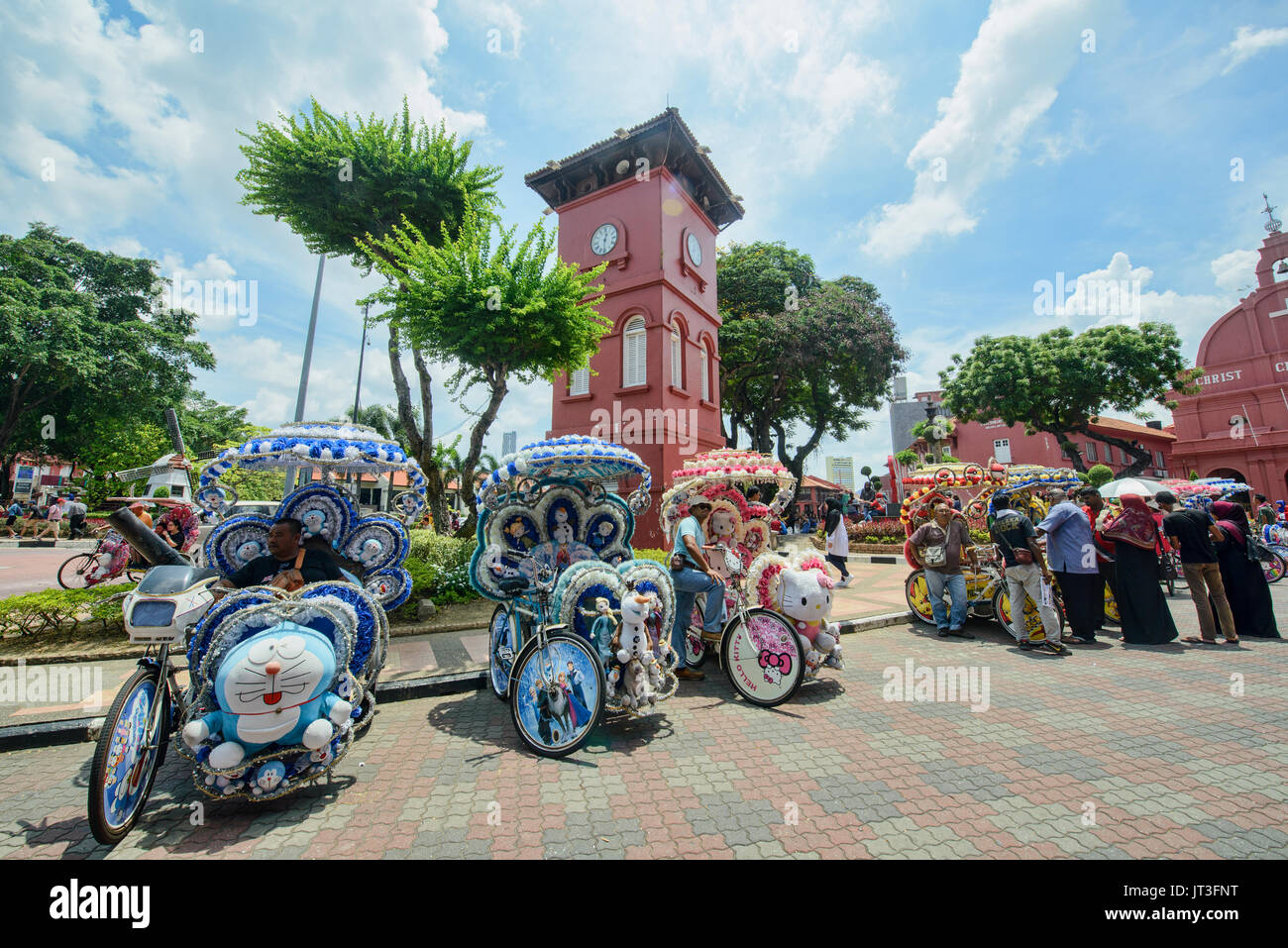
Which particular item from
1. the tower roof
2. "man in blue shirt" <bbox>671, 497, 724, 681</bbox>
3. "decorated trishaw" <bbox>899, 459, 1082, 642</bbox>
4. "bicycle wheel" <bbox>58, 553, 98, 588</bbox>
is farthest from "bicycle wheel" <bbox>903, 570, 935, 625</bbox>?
"bicycle wheel" <bbox>58, 553, 98, 588</bbox>

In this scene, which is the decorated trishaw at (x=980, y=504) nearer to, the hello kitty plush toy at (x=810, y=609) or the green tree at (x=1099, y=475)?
the hello kitty plush toy at (x=810, y=609)

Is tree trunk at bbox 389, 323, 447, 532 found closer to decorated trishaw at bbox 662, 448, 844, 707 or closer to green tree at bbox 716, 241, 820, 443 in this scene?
decorated trishaw at bbox 662, 448, 844, 707

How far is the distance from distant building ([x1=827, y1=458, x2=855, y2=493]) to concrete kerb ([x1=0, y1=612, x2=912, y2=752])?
40.5 meters

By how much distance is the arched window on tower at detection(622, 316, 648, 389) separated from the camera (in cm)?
1553

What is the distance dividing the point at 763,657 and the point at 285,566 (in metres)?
4.15

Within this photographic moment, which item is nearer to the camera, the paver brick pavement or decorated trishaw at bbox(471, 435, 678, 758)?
the paver brick pavement

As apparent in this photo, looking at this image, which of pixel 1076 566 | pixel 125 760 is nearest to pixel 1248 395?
pixel 1076 566

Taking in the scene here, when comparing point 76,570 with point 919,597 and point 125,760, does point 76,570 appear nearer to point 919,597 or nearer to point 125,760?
point 125,760

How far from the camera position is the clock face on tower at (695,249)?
16938 mm

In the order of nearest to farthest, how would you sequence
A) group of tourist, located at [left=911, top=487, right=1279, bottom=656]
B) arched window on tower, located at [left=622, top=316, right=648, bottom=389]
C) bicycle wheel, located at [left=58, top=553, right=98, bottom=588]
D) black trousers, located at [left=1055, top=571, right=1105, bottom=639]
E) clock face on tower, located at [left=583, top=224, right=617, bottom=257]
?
group of tourist, located at [left=911, top=487, right=1279, bottom=656] → black trousers, located at [left=1055, top=571, right=1105, bottom=639] → bicycle wheel, located at [left=58, top=553, right=98, bottom=588] → arched window on tower, located at [left=622, top=316, right=648, bottom=389] → clock face on tower, located at [left=583, top=224, right=617, bottom=257]

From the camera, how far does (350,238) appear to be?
1252 centimetres

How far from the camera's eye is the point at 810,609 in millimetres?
4984

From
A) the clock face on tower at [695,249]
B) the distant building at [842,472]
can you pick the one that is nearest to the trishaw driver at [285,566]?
the clock face on tower at [695,249]

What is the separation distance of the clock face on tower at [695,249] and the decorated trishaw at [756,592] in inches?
481
